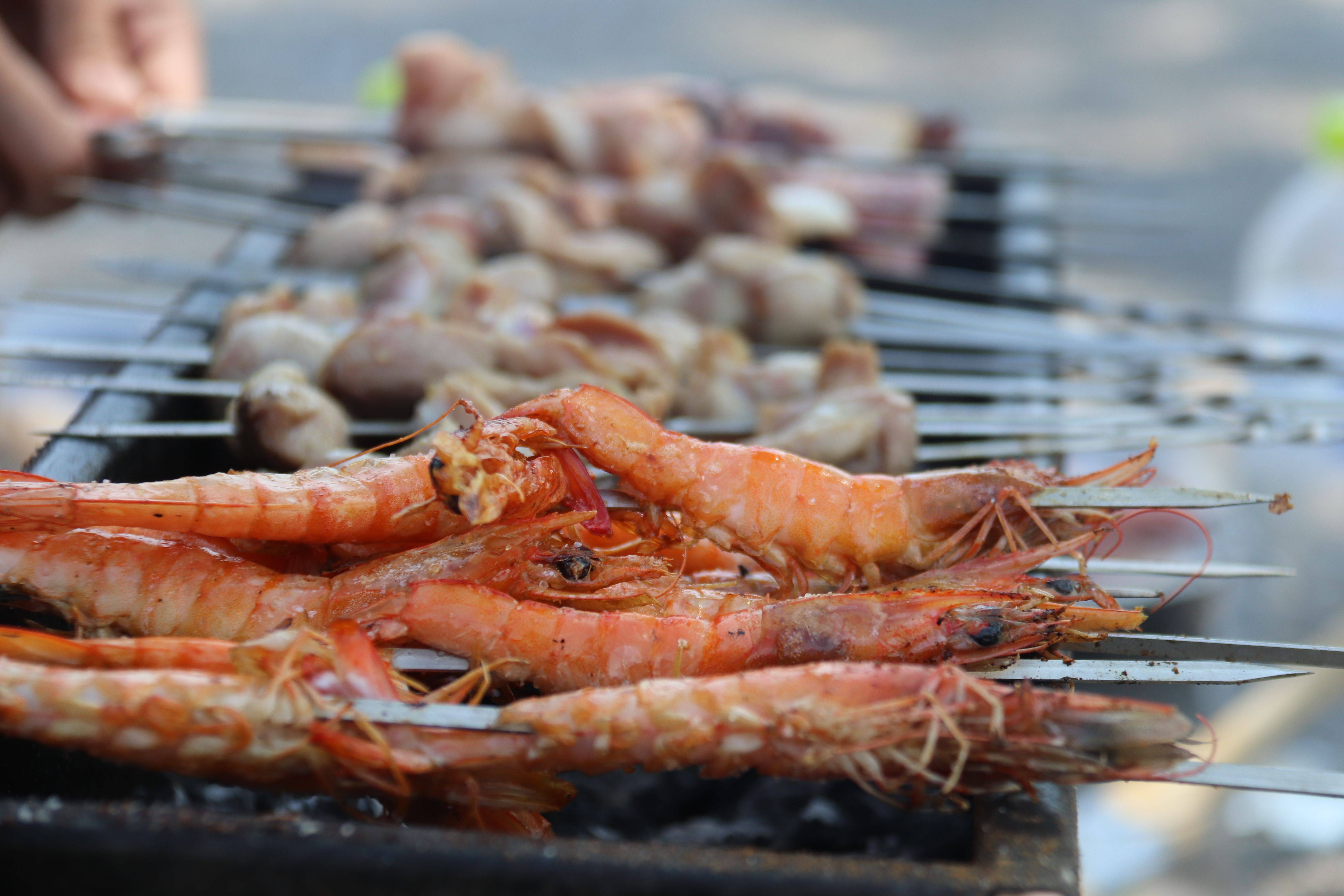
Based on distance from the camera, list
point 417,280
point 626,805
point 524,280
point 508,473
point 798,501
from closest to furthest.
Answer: point 508,473
point 798,501
point 626,805
point 417,280
point 524,280

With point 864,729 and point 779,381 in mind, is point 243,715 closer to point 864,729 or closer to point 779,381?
point 864,729

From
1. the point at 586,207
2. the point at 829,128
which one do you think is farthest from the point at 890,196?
the point at 586,207

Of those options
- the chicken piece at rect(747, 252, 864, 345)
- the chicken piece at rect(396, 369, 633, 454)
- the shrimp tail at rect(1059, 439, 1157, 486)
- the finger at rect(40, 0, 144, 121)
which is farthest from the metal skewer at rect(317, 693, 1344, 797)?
the finger at rect(40, 0, 144, 121)

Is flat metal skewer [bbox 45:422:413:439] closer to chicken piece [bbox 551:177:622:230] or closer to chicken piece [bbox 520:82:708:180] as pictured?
chicken piece [bbox 551:177:622:230]

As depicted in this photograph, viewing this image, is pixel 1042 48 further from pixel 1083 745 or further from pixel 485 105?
pixel 1083 745

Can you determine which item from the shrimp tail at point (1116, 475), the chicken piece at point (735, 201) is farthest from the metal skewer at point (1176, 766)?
the chicken piece at point (735, 201)

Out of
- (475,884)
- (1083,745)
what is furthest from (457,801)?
(1083,745)

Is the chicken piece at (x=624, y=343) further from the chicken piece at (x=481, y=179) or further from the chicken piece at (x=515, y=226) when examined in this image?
the chicken piece at (x=481, y=179)
